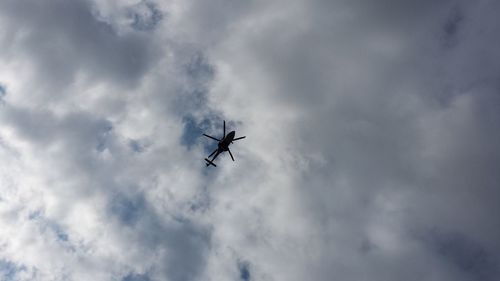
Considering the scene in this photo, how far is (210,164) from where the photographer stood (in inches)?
3974

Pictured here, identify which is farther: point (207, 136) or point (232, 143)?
point (232, 143)

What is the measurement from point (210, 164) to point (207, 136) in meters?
14.5

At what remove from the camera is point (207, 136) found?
293ft

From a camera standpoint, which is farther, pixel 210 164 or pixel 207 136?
pixel 210 164

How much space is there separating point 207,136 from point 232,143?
31.9ft

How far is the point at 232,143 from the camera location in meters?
96.2

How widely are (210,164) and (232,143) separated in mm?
10768
